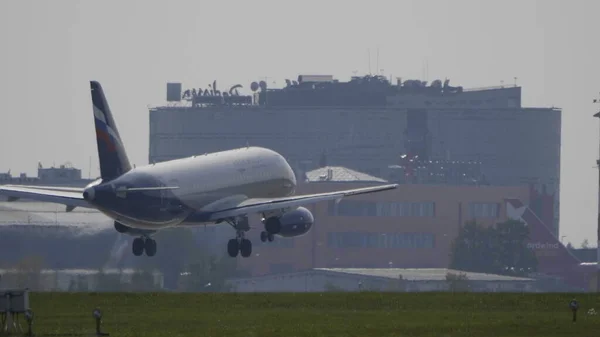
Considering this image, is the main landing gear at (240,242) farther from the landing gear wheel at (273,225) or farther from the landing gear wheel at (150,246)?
the landing gear wheel at (150,246)

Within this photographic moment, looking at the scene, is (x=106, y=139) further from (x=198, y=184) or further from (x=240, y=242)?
(x=240, y=242)

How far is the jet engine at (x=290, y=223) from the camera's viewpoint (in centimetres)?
11250

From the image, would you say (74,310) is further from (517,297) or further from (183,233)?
(183,233)

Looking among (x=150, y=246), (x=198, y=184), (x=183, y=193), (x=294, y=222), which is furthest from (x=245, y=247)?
(x=150, y=246)

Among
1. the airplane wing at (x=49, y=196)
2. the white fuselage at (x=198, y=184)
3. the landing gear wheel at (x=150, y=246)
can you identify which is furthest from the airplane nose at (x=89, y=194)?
the landing gear wheel at (x=150, y=246)

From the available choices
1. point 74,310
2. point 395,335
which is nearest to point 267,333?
point 395,335

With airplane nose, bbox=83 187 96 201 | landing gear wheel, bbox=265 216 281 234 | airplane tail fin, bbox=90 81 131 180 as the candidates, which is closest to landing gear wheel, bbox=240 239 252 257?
landing gear wheel, bbox=265 216 281 234

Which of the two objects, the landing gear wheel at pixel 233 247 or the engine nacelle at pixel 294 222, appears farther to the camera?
the engine nacelle at pixel 294 222

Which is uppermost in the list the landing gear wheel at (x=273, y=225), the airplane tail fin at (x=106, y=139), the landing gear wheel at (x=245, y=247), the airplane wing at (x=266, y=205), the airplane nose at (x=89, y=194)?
the airplane tail fin at (x=106, y=139)

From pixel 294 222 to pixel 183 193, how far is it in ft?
23.3

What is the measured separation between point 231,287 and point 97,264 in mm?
24965

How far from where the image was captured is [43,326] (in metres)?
72.7

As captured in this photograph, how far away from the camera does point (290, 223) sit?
112438 millimetres

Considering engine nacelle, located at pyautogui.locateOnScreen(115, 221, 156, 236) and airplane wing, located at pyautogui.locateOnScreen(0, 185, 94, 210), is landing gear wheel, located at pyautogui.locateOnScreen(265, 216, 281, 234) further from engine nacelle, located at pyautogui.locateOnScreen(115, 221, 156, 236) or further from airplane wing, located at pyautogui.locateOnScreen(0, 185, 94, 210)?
airplane wing, located at pyautogui.locateOnScreen(0, 185, 94, 210)
